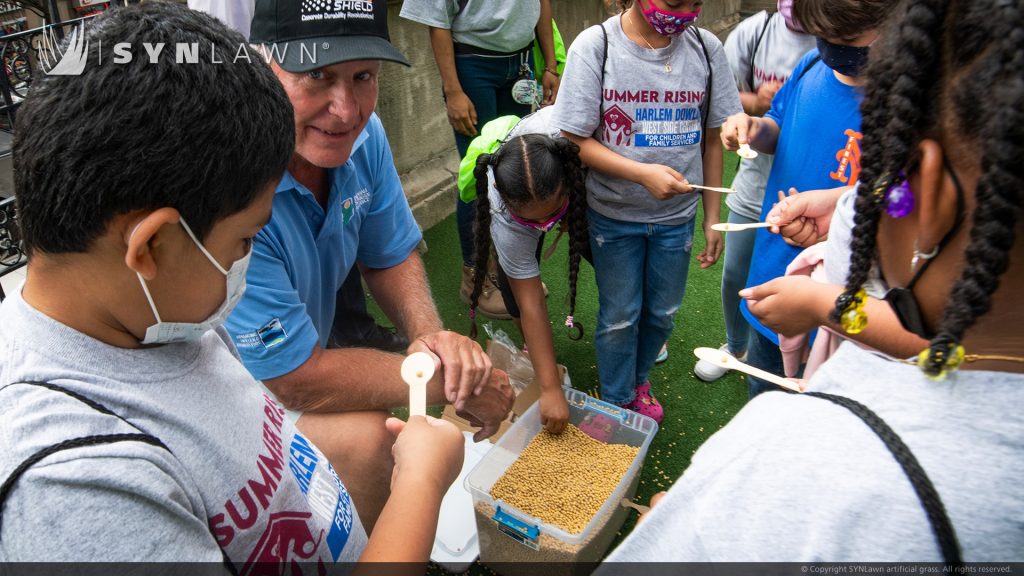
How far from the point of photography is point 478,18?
3246mm

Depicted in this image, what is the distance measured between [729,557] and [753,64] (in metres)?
2.57

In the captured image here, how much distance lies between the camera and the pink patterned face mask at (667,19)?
208 centimetres

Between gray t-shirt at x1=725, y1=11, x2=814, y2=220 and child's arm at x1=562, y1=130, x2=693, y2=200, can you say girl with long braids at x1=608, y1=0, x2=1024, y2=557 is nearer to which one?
child's arm at x1=562, y1=130, x2=693, y2=200

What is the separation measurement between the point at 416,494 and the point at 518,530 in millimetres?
922

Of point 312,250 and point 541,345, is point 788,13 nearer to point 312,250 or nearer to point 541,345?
point 541,345

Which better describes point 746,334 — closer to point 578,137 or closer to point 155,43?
point 578,137

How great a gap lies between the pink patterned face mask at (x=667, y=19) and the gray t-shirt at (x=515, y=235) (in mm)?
474

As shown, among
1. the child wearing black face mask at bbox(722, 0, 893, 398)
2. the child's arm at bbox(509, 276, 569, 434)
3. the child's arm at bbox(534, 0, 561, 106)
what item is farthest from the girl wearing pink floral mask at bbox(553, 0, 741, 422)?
the child's arm at bbox(534, 0, 561, 106)

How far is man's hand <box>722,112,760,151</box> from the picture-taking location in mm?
2102

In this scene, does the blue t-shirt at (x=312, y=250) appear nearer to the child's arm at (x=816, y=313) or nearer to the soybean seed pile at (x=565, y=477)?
the soybean seed pile at (x=565, y=477)

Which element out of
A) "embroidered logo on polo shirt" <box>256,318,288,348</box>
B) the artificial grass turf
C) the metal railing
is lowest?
the artificial grass turf

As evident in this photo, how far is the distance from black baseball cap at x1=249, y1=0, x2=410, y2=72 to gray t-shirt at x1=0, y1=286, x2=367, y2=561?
0.79 meters

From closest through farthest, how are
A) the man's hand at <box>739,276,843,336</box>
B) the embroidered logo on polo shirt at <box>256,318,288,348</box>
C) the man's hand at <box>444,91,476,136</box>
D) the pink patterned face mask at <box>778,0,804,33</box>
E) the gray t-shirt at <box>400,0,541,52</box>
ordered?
the man's hand at <box>739,276,843,336</box> → the embroidered logo on polo shirt at <box>256,318,288,348</box> → the pink patterned face mask at <box>778,0,804,33</box> → the gray t-shirt at <box>400,0,541,52</box> → the man's hand at <box>444,91,476,136</box>

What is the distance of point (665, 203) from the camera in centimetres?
238
